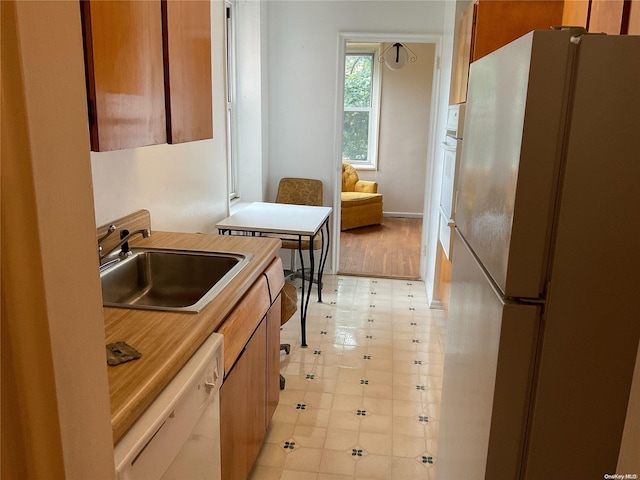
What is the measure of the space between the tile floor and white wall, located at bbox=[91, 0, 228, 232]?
104cm

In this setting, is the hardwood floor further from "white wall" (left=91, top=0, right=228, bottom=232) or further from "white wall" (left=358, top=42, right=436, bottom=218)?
"white wall" (left=91, top=0, right=228, bottom=232)

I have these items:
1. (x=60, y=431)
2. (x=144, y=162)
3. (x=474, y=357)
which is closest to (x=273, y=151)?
(x=144, y=162)

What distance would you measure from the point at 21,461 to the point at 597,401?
1088 mm

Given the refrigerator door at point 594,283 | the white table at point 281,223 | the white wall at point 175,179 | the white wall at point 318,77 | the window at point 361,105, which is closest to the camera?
the refrigerator door at point 594,283

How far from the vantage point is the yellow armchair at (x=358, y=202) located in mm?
6777

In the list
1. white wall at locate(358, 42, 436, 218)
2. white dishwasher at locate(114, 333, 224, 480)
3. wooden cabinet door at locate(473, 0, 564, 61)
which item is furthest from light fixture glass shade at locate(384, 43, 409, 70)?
white dishwasher at locate(114, 333, 224, 480)

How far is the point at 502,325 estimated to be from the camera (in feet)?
3.73

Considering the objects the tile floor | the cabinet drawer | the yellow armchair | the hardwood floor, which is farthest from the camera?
the yellow armchair

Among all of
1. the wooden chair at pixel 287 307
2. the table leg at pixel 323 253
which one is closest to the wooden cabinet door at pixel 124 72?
the wooden chair at pixel 287 307

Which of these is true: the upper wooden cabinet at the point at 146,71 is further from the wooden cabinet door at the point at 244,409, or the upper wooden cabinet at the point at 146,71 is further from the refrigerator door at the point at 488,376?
the refrigerator door at the point at 488,376

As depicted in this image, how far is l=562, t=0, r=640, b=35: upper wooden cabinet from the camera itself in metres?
1.37

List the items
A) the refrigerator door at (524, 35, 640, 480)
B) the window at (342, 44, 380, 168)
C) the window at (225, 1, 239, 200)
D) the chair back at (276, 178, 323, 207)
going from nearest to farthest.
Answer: the refrigerator door at (524, 35, 640, 480), the window at (225, 1, 239, 200), the chair back at (276, 178, 323, 207), the window at (342, 44, 380, 168)

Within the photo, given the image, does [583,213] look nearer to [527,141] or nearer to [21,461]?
[527,141]

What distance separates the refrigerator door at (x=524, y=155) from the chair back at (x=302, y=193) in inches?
132
